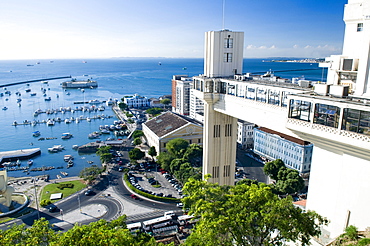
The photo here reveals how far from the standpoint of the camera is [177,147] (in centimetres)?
4700

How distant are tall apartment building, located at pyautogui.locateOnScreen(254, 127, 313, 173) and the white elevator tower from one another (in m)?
25.2

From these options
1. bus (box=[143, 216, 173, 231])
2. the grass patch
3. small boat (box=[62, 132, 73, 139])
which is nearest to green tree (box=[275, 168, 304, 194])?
bus (box=[143, 216, 173, 231])

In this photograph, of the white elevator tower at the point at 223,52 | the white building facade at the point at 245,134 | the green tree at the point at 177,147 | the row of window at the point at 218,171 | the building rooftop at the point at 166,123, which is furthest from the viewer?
the white building facade at the point at 245,134

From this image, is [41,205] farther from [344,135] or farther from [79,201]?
[344,135]

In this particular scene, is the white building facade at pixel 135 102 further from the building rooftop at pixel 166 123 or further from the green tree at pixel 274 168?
the green tree at pixel 274 168

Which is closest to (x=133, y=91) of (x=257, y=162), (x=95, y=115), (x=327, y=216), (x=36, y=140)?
(x=95, y=115)

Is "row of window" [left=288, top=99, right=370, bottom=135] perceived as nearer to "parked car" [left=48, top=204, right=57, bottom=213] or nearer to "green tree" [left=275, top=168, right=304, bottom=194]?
"green tree" [left=275, top=168, right=304, bottom=194]

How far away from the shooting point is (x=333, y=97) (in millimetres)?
11500

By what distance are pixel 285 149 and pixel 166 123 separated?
77.7ft

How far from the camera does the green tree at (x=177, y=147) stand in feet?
152

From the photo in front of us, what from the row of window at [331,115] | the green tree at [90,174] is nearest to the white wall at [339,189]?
the row of window at [331,115]

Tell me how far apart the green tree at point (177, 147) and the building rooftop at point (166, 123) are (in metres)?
4.52

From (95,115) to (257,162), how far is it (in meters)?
65.0

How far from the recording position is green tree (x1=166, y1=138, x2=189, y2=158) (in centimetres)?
4635
